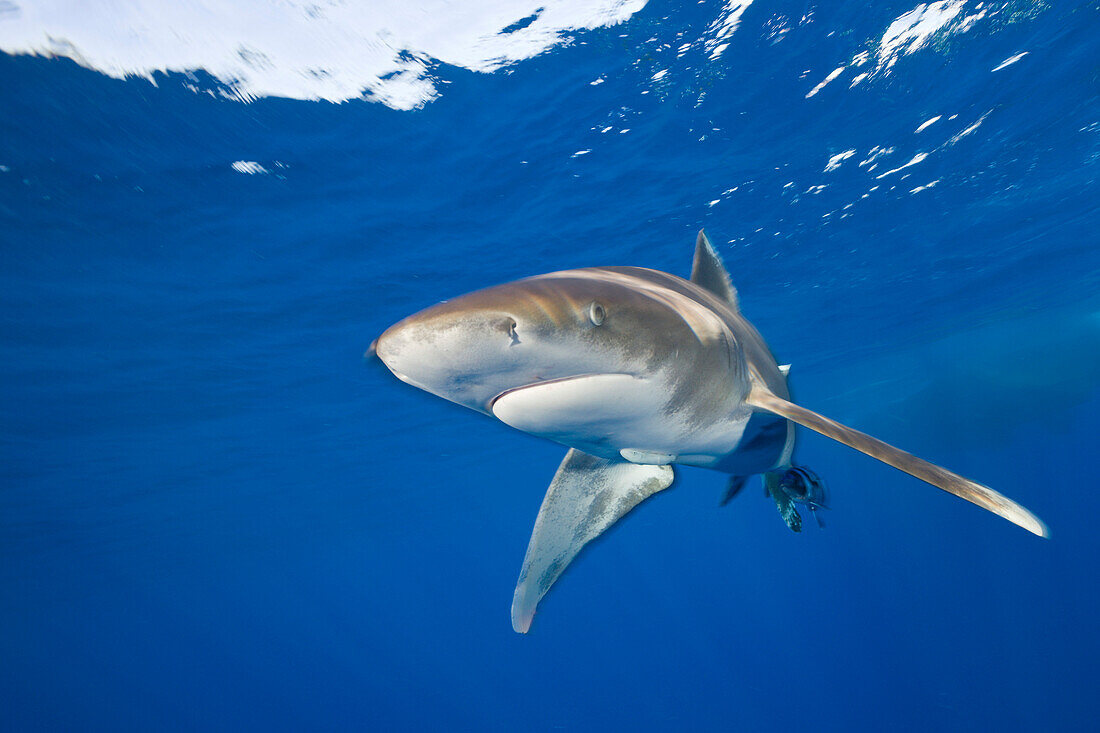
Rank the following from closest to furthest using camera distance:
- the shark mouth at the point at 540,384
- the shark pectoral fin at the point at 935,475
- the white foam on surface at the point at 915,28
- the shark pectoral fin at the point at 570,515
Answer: the shark mouth at the point at 540,384
the shark pectoral fin at the point at 935,475
the shark pectoral fin at the point at 570,515
the white foam on surface at the point at 915,28

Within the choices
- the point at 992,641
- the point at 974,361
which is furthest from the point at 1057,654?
the point at 974,361

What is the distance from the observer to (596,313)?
181 cm

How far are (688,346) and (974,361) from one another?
38250 mm

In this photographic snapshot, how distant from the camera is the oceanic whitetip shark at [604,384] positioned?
1647 millimetres

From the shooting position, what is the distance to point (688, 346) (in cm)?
230

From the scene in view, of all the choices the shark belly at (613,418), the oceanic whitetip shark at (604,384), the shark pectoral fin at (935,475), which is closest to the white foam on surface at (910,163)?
the oceanic whitetip shark at (604,384)

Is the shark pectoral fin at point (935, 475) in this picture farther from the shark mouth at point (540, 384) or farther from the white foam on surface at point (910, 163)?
the white foam on surface at point (910, 163)

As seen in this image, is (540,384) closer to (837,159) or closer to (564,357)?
(564,357)

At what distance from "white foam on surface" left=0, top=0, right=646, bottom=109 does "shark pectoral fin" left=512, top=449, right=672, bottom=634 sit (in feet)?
20.7

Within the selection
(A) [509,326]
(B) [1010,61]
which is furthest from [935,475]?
(B) [1010,61]

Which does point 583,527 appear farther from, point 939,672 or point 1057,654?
point 939,672

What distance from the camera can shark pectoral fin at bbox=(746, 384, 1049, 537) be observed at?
202 centimetres

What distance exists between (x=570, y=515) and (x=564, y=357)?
2.10m

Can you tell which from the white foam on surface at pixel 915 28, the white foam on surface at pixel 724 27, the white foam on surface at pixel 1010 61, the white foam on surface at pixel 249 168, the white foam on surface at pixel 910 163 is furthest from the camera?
the white foam on surface at pixel 910 163
